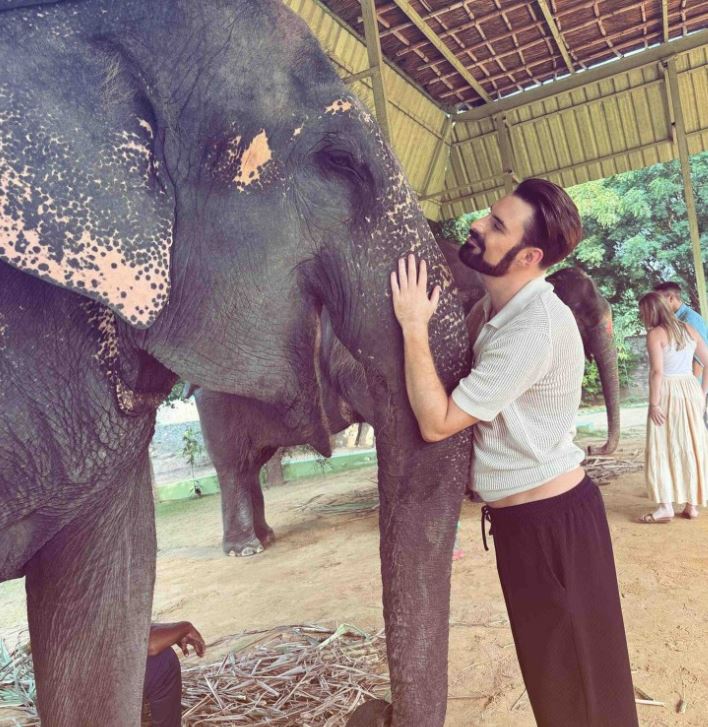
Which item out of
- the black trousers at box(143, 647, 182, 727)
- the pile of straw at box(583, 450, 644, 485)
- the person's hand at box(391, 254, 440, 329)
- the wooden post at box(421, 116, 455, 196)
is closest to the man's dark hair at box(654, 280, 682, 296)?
the pile of straw at box(583, 450, 644, 485)

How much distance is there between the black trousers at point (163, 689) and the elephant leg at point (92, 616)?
16.9 inches

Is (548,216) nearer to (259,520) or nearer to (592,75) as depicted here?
(259,520)

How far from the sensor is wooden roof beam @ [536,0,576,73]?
716 centimetres

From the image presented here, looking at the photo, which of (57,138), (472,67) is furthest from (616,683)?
(472,67)

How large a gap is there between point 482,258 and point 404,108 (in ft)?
23.7

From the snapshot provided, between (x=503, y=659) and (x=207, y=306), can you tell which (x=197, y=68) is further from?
(x=503, y=659)

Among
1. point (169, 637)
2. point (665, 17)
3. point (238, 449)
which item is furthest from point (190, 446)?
point (169, 637)

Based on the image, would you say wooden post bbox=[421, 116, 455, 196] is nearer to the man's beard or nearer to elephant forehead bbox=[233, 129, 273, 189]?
the man's beard

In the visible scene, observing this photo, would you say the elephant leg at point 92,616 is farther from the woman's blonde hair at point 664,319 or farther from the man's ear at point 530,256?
the woman's blonde hair at point 664,319

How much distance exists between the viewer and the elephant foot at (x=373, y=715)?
1224 millimetres

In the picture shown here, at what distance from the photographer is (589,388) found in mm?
15875

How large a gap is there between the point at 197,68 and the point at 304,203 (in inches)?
11.4

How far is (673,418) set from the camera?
481 cm

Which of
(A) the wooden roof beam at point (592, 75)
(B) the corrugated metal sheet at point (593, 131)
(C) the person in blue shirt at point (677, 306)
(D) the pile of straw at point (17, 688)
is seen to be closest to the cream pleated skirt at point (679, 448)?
(C) the person in blue shirt at point (677, 306)
